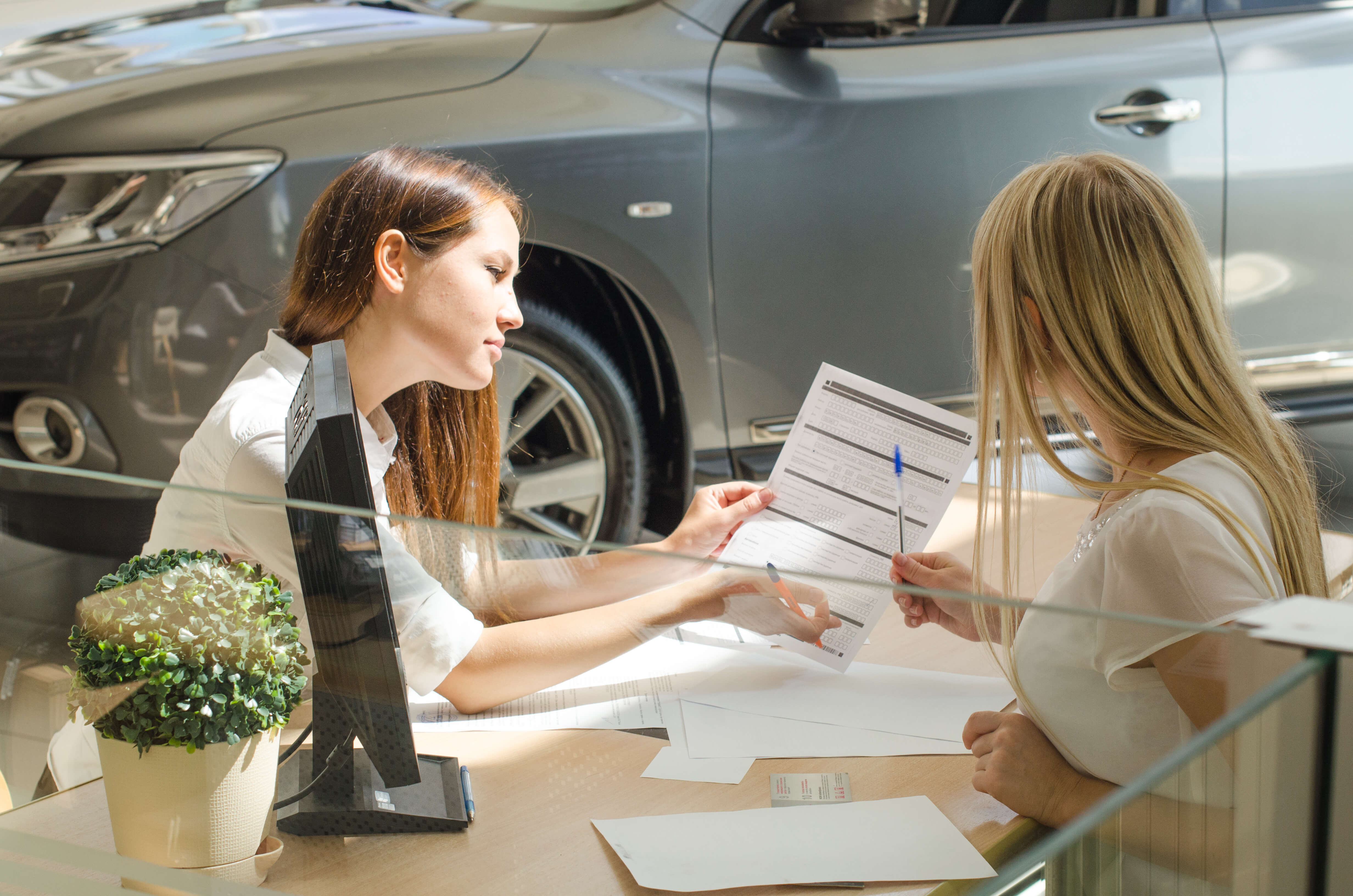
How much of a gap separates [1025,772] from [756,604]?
0.17m

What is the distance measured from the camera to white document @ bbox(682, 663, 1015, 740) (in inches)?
26.8

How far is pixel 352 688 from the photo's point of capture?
0.69 metres

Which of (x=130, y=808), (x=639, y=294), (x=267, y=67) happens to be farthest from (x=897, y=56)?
(x=130, y=808)

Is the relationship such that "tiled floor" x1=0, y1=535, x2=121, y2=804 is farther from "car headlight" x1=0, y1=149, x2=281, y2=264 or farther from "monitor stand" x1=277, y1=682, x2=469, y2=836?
"car headlight" x1=0, y1=149, x2=281, y2=264

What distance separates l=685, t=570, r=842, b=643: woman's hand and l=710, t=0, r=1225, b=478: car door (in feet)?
5.22

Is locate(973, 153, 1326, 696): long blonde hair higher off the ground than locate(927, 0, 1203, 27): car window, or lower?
lower

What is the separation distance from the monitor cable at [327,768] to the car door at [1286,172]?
2.17 meters

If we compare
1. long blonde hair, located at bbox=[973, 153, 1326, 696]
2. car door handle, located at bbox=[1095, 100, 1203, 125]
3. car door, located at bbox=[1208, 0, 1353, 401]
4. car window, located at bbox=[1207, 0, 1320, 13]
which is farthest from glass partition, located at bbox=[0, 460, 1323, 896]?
car window, located at bbox=[1207, 0, 1320, 13]

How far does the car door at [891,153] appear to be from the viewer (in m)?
2.20

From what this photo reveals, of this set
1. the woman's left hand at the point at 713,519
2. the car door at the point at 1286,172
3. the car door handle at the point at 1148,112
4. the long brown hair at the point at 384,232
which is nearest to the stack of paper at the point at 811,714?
the woman's left hand at the point at 713,519

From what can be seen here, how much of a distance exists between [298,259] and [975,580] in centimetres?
93

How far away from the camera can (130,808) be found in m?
0.68

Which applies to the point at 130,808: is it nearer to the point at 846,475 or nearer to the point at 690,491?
the point at 846,475

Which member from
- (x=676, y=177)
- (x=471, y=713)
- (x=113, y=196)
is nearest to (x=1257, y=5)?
(x=676, y=177)
